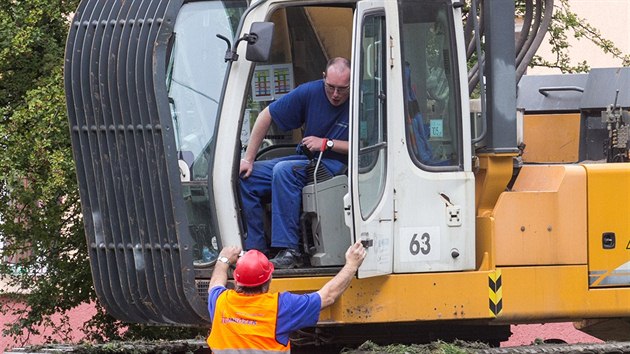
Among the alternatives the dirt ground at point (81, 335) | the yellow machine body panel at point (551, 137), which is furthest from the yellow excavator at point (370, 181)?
the dirt ground at point (81, 335)

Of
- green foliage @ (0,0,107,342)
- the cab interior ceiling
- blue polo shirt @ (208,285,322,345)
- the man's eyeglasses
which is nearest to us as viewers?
blue polo shirt @ (208,285,322,345)

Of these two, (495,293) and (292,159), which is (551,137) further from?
(292,159)

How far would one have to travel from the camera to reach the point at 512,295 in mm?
7852

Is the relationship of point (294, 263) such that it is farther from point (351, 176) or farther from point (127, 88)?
point (127, 88)

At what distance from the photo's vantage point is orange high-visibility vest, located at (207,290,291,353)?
6711 mm

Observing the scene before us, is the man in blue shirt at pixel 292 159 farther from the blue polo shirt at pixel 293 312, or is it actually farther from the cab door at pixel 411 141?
the blue polo shirt at pixel 293 312

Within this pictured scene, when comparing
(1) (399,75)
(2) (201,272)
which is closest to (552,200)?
(1) (399,75)

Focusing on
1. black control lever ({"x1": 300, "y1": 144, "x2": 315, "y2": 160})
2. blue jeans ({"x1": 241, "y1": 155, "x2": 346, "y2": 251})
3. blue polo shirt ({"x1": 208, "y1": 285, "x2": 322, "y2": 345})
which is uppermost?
black control lever ({"x1": 300, "y1": 144, "x2": 315, "y2": 160})

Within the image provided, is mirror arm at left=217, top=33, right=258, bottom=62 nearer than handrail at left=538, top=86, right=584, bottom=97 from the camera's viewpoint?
Yes

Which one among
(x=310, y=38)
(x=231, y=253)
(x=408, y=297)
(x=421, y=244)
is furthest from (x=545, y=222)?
(x=310, y=38)

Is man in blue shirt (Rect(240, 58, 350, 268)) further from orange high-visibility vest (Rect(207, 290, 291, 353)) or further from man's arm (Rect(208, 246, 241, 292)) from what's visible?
orange high-visibility vest (Rect(207, 290, 291, 353))

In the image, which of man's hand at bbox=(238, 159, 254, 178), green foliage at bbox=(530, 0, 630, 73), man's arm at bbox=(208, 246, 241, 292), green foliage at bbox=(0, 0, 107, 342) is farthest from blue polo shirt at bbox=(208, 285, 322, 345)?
green foliage at bbox=(530, 0, 630, 73)

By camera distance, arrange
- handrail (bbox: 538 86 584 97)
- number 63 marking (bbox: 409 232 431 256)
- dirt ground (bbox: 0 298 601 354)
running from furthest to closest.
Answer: dirt ground (bbox: 0 298 601 354)
handrail (bbox: 538 86 584 97)
number 63 marking (bbox: 409 232 431 256)

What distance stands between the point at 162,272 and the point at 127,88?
1112 millimetres
